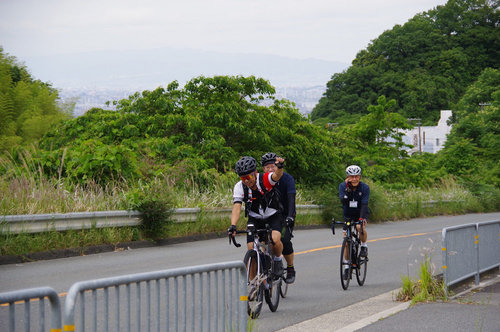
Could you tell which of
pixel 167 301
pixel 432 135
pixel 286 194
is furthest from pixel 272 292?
pixel 432 135

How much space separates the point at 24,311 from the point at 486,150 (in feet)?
208

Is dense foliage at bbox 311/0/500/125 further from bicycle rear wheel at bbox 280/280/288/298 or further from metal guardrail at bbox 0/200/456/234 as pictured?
bicycle rear wheel at bbox 280/280/288/298

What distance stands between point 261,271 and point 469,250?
148 inches

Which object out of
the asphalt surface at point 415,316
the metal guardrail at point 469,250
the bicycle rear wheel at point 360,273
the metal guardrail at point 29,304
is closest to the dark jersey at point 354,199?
the bicycle rear wheel at point 360,273

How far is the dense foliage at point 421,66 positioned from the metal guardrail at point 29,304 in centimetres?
7948

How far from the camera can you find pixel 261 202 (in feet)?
28.9

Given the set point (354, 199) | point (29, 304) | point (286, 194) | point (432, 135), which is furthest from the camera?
point (432, 135)

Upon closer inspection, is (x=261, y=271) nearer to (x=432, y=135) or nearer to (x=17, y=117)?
(x=17, y=117)

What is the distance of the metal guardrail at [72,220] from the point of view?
1253 cm

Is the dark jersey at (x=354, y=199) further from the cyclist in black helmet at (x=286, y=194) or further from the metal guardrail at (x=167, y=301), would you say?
the metal guardrail at (x=167, y=301)

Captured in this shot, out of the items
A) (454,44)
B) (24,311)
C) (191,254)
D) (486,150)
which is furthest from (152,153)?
(454,44)

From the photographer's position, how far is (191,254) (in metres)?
14.2

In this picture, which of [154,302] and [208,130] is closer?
[154,302]

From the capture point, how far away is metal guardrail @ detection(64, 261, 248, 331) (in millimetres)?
4062
